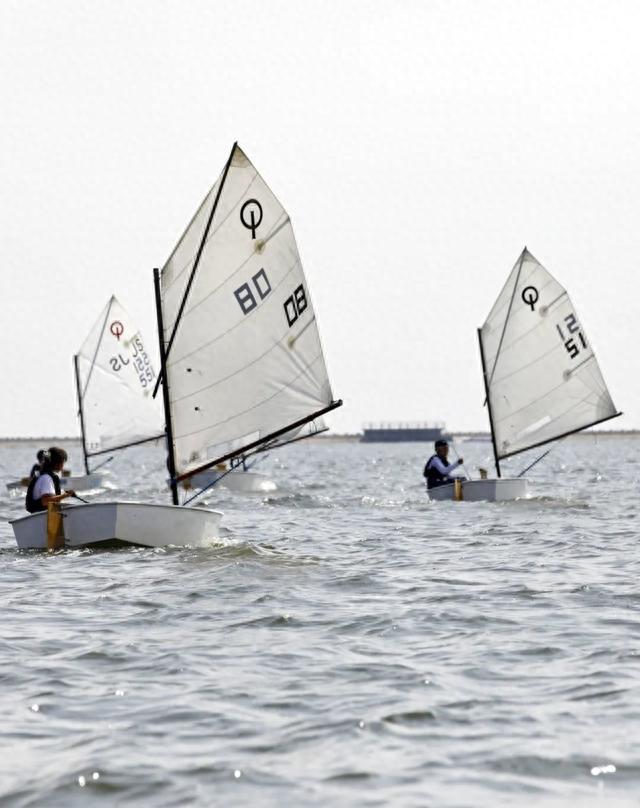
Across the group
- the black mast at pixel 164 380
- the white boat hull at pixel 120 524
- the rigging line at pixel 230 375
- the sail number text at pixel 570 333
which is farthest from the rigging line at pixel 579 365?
the white boat hull at pixel 120 524

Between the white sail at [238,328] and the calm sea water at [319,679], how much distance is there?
3.14m

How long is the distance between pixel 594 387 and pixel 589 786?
108 ft

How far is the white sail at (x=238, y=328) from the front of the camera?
75.0 ft

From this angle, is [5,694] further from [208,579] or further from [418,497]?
[418,497]

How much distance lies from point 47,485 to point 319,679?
11.4 metres

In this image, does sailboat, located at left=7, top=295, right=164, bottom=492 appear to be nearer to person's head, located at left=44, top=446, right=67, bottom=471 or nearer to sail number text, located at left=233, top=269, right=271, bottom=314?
sail number text, located at left=233, top=269, right=271, bottom=314

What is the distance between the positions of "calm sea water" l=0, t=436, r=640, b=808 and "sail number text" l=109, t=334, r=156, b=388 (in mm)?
32148

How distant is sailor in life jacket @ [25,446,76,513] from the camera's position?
828 inches

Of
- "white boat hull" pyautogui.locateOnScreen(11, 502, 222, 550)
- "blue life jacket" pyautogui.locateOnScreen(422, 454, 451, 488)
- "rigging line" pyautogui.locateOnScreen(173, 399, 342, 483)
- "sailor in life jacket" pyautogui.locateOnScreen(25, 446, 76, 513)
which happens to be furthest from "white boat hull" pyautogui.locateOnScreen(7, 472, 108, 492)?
"white boat hull" pyautogui.locateOnScreen(11, 502, 222, 550)

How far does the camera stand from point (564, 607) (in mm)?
14719

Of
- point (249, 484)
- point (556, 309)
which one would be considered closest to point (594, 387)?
point (556, 309)

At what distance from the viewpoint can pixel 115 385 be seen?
173ft

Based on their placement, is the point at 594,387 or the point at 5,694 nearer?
the point at 5,694

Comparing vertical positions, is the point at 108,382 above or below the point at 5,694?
above
